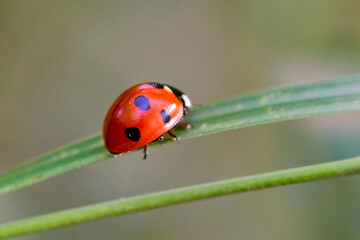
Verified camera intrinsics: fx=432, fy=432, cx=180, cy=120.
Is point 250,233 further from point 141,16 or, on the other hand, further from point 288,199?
point 141,16

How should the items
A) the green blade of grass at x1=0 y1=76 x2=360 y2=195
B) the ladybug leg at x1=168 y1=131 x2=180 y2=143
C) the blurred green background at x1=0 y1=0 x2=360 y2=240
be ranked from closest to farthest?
the green blade of grass at x1=0 y1=76 x2=360 y2=195 < the ladybug leg at x1=168 y1=131 x2=180 y2=143 < the blurred green background at x1=0 y1=0 x2=360 y2=240

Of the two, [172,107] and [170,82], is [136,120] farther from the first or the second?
[170,82]

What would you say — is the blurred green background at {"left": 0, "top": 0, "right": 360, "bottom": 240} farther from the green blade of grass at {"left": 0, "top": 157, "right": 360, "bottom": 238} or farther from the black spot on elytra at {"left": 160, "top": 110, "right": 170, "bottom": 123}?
the green blade of grass at {"left": 0, "top": 157, "right": 360, "bottom": 238}

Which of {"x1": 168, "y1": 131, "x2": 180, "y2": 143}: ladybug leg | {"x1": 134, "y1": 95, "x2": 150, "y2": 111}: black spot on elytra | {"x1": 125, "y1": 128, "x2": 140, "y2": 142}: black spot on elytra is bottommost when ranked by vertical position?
{"x1": 168, "y1": 131, "x2": 180, "y2": 143}: ladybug leg

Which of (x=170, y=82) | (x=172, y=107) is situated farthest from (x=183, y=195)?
(x=170, y=82)

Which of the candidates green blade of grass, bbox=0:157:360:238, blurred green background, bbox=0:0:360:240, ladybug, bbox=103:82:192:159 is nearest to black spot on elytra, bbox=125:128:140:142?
ladybug, bbox=103:82:192:159

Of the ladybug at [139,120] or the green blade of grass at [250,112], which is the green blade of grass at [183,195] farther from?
the ladybug at [139,120]

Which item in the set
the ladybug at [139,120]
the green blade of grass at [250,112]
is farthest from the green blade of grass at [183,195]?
the ladybug at [139,120]
